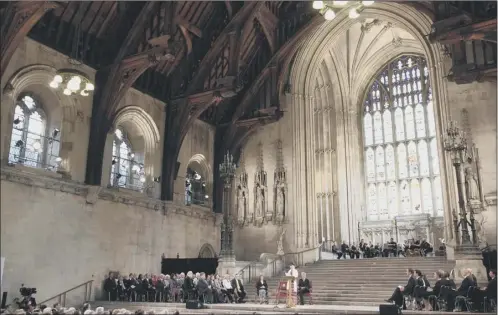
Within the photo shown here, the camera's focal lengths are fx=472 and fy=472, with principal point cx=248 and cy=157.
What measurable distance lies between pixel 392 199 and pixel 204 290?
512 inches

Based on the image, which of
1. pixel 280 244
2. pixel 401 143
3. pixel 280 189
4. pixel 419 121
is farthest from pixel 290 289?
pixel 419 121

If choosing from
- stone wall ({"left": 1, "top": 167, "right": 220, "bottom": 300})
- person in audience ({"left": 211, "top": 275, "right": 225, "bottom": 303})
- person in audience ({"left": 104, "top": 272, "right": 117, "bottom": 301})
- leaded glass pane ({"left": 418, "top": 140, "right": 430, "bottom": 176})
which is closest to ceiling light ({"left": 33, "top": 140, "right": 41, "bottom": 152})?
stone wall ({"left": 1, "top": 167, "right": 220, "bottom": 300})

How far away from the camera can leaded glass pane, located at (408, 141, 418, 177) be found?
22750 millimetres

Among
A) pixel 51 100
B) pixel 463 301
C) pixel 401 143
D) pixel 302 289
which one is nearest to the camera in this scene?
pixel 463 301

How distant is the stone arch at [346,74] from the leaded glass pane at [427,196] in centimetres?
332

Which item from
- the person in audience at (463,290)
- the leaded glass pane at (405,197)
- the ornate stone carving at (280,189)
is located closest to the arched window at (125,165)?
the ornate stone carving at (280,189)

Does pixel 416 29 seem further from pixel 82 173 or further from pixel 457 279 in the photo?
pixel 82 173

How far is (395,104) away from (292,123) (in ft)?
22.0

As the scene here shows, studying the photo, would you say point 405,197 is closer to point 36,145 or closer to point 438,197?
point 438,197

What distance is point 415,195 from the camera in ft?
73.7

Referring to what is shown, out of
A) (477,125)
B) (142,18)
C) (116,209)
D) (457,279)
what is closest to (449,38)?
(477,125)

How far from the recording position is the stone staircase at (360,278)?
12844 mm

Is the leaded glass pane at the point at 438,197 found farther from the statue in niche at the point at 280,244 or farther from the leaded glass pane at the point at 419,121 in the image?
the statue in niche at the point at 280,244

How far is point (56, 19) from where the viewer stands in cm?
1438
